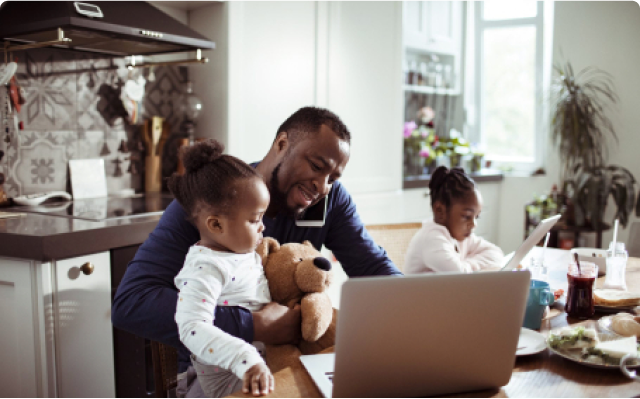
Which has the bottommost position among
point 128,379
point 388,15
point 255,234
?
point 128,379

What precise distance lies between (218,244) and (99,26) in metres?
1.22

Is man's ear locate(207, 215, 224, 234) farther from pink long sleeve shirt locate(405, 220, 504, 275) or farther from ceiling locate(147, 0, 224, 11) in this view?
ceiling locate(147, 0, 224, 11)

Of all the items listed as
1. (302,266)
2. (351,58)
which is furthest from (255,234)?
(351,58)

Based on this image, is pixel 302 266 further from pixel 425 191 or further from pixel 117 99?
pixel 425 191

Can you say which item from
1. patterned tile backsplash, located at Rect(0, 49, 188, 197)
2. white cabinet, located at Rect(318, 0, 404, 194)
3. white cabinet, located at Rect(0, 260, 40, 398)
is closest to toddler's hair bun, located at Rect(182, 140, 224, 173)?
white cabinet, located at Rect(0, 260, 40, 398)

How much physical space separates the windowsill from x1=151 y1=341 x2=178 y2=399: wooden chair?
8.35 feet

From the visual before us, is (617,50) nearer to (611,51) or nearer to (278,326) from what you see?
(611,51)

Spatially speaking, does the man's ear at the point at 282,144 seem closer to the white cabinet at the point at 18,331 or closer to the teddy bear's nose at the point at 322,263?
Answer: the teddy bear's nose at the point at 322,263

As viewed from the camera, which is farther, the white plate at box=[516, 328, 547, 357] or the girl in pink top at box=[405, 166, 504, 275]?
the girl in pink top at box=[405, 166, 504, 275]

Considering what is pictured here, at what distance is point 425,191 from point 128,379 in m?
2.41

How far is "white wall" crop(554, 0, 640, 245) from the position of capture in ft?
13.9

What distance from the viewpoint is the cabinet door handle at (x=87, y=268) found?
6.03ft

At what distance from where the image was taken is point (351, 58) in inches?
127

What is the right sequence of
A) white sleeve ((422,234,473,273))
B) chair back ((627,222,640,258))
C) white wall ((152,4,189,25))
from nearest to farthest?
white sleeve ((422,234,473,273)) → chair back ((627,222,640,258)) → white wall ((152,4,189,25))
